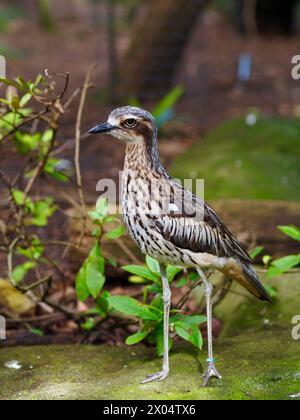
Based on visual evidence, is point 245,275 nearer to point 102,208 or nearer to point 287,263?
point 287,263

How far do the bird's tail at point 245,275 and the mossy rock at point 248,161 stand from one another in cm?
238

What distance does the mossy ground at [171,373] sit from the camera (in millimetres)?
4004

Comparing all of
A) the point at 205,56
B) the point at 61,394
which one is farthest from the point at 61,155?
the point at 205,56

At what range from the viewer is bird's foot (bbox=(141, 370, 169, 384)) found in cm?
414

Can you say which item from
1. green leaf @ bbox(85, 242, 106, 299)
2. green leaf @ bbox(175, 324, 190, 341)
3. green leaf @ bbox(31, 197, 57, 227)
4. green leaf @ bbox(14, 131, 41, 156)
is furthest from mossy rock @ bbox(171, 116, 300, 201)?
green leaf @ bbox(175, 324, 190, 341)

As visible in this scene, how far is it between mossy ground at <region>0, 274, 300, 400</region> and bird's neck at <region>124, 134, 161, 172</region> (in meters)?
1.18

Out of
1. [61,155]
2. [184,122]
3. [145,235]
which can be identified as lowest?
[145,235]

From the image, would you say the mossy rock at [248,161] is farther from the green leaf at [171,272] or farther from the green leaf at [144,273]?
the green leaf at [144,273]

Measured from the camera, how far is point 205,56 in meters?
15.6

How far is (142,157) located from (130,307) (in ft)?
2.97

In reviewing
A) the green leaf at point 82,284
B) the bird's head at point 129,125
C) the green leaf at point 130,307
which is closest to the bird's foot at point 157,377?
the green leaf at point 130,307

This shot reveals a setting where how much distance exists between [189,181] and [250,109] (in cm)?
529

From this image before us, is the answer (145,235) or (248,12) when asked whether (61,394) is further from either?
(248,12)

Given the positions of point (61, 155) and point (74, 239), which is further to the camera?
point (61, 155)
